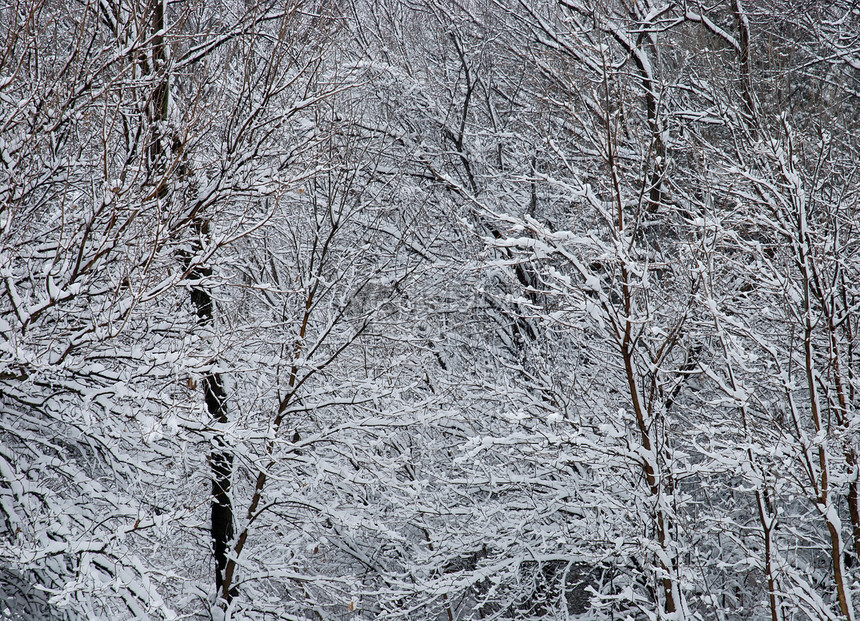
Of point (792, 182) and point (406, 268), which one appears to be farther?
point (406, 268)

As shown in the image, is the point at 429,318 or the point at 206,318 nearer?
the point at 206,318

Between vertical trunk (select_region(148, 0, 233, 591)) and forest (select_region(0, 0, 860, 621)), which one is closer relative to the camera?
forest (select_region(0, 0, 860, 621))

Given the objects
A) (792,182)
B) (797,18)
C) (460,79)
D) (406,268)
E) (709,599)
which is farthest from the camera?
(460,79)

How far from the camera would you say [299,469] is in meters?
7.74

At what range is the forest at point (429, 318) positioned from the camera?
479 cm

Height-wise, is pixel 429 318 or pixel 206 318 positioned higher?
pixel 429 318

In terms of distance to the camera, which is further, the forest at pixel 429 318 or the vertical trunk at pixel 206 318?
the vertical trunk at pixel 206 318

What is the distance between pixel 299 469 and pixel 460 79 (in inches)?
241

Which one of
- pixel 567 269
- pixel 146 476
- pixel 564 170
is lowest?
pixel 146 476

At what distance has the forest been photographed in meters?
4.79

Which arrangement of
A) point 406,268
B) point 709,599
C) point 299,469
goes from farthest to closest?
point 406,268 → point 299,469 → point 709,599

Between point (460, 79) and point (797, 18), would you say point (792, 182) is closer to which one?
point (797, 18)

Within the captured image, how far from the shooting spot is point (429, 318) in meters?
10.2

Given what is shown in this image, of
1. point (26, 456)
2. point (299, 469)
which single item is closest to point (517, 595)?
point (299, 469)
